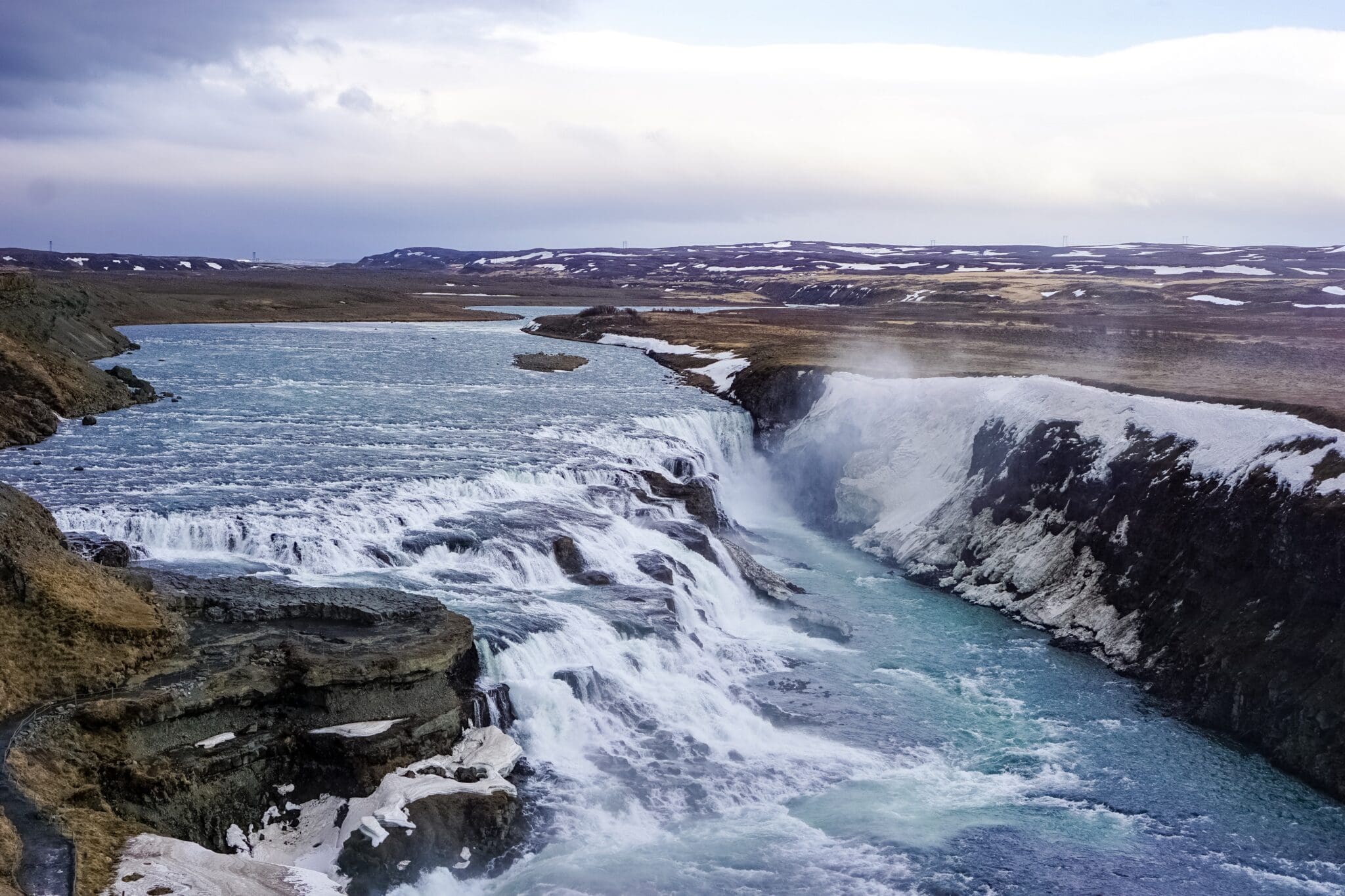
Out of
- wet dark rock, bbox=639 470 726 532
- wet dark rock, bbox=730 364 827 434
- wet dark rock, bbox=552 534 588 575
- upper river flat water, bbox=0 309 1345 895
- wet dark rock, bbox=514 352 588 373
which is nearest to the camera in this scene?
upper river flat water, bbox=0 309 1345 895

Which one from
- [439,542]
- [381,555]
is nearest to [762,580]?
[439,542]

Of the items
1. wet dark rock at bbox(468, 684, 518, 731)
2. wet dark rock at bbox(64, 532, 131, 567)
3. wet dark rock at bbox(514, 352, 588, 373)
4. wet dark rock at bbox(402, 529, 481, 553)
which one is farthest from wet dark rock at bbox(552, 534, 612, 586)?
wet dark rock at bbox(514, 352, 588, 373)

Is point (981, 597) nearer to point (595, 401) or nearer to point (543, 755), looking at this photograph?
point (543, 755)

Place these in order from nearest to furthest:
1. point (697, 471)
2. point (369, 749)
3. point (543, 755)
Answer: point (369, 749)
point (543, 755)
point (697, 471)

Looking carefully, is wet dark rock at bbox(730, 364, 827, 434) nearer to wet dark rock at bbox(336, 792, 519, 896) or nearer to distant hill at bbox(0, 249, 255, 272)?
wet dark rock at bbox(336, 792, 519, 896)

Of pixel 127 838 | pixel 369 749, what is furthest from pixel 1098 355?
pixel 127 838

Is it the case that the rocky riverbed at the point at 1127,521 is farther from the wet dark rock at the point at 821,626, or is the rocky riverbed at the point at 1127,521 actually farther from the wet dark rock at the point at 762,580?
the wet dark rock at the point at 821,626

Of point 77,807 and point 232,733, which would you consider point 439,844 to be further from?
point 77,807
